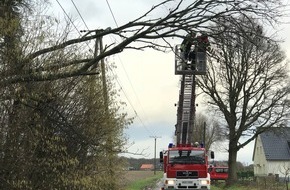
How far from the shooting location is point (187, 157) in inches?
895

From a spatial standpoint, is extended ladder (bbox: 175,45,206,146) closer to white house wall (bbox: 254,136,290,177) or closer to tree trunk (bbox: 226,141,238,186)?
tree trunk (bbox: 226,141,238,186)

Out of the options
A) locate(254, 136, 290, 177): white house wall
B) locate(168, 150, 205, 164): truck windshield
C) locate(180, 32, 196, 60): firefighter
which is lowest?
locate(168, 150, 205, 164): truck windshield

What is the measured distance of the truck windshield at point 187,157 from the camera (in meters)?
22.6

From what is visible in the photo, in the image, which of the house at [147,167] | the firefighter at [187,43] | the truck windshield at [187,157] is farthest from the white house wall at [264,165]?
the firefighter at [187,43]

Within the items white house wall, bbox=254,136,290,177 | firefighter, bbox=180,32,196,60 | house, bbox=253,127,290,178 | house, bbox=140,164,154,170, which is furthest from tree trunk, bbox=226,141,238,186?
house, bbox=140,164,154,170

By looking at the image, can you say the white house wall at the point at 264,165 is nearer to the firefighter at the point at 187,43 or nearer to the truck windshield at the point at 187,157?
the truck windshield at the point at 187,157

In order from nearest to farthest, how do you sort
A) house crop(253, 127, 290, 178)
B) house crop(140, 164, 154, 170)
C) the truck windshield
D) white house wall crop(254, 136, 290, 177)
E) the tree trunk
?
1. the truck windshield
2. the tree trunk
3. white house wall crop(254, 136, 290, 177)
4. house crop(253, 127, 290, 178)
5. house crop(140, 164, 154, 170)

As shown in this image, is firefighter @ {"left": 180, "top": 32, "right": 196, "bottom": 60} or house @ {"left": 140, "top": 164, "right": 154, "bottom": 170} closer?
firefighter @ {"left": 180, "top": 32, "right": 196, "bottom": 60}

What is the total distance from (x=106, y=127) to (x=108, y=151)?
36.8 inches

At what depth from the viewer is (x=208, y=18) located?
9.75 metres

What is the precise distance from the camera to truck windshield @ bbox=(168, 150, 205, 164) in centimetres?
2258

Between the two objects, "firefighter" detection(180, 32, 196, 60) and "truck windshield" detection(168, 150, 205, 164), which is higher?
"firefighter" detection(180, 32, 196, 60)

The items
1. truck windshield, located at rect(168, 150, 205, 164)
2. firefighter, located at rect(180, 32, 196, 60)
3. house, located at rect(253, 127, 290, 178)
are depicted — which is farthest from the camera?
house, located at rect(253, 127, 290, 178)

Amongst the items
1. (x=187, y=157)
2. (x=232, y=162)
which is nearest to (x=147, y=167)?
(x=232, y=162)
